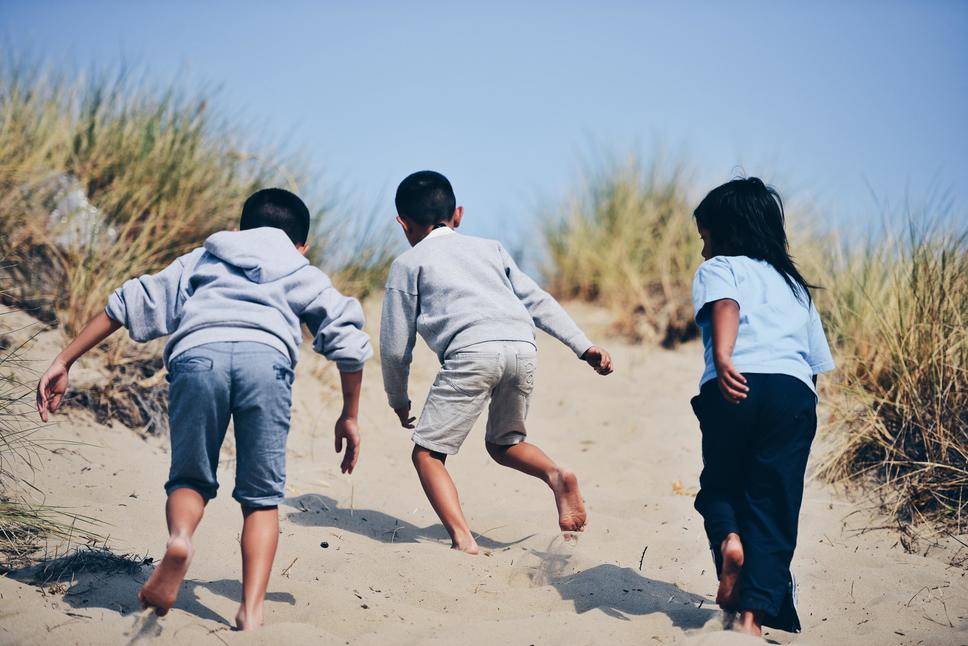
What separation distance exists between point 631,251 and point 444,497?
14.9 feet

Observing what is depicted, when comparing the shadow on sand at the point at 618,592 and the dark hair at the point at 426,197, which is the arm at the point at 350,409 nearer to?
the shadow on sand at the point at 618,592

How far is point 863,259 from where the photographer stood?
5.54 m

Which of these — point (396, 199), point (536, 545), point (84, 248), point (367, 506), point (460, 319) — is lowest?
point (367, 506)

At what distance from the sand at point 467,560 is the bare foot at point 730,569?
0.35ft

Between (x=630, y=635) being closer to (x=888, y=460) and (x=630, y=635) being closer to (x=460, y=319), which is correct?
(x=460, y=319)

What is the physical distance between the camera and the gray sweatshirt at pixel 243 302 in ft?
8.41

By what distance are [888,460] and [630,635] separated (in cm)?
216

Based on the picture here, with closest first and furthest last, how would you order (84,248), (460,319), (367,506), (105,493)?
(460,319) → (105,493) → (367,506) → (84,248)

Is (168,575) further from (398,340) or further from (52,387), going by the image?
(398,340)

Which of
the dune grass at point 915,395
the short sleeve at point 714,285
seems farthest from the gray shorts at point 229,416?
the dune grass at point 915,395

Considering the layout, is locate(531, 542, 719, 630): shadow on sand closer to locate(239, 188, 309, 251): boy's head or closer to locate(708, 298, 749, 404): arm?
locate(708, 298, 749, 404): arm

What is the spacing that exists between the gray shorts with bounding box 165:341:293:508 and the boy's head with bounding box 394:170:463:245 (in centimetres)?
116

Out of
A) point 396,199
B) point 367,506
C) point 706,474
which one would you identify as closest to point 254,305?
point 396,199

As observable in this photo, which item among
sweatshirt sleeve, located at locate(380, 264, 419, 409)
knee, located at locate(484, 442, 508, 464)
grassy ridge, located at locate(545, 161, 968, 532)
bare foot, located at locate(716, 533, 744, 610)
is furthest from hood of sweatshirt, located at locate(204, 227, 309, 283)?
grassy ridge, located at locate(545, 161, 968, 532)
